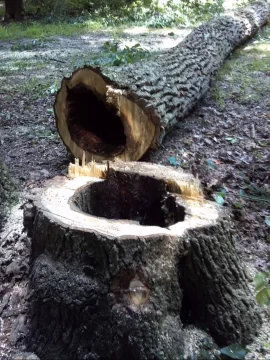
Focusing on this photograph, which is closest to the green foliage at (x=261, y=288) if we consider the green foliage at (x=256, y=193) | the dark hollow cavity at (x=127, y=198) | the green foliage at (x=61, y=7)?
the dark hollow cavity at (x=127, y=198)

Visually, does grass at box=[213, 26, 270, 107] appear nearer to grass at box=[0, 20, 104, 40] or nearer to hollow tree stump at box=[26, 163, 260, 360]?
hollow tree stump at box=[26, 163, 260, 360]

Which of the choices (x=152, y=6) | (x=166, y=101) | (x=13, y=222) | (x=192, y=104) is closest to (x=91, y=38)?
(x=152, y=6)

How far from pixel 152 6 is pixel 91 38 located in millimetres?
3685

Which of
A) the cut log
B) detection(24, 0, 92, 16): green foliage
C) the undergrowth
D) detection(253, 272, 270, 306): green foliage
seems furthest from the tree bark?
detection(253, 272, 270, 306): green foliage

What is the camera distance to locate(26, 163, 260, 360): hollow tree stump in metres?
1.96

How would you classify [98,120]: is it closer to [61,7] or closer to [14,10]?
[61,7]

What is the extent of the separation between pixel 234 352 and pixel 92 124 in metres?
2.68

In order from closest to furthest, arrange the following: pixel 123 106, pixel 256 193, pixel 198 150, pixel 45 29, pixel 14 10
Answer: pixel 256 193 → pixel 123 106 → pixel 198 150 → pixel 45 29 → pixel 14 10

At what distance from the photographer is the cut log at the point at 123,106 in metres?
3.81

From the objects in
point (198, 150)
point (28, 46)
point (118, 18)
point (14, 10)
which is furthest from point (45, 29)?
point (198, 150)

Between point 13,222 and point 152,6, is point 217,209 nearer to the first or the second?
point 13,222

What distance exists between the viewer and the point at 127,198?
111 inches

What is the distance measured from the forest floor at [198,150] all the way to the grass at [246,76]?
1 centimetres

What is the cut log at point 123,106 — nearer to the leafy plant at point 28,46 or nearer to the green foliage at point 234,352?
the green foliage at point 234,352
